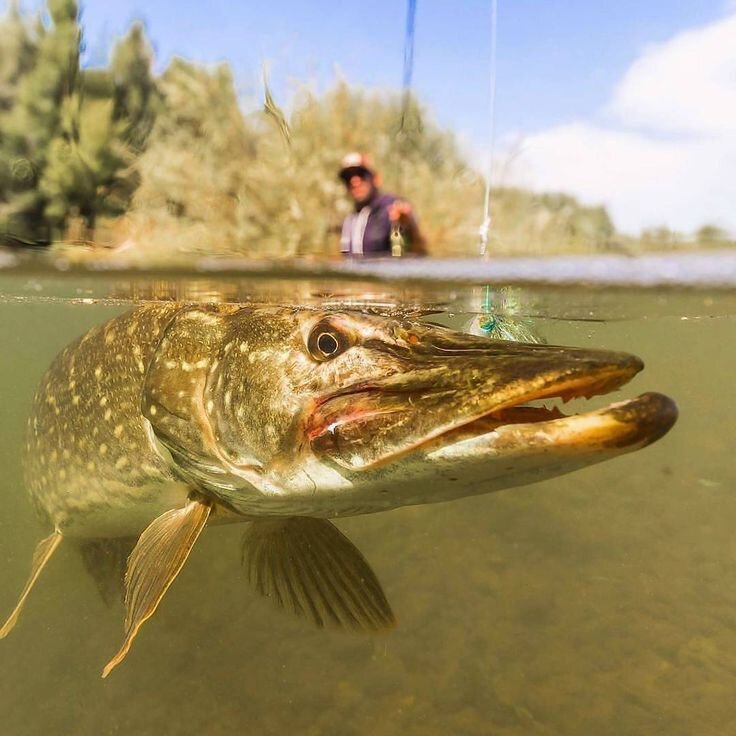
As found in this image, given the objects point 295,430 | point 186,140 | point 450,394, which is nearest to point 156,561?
point 295,430

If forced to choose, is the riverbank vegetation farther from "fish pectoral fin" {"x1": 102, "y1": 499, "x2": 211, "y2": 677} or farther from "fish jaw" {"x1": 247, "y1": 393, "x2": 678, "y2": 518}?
"fish pectoral fin" {"x1": 102, "y1": 499, "x2": 211, "y2": 677}

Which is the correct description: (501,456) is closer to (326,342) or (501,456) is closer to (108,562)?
(326,342)

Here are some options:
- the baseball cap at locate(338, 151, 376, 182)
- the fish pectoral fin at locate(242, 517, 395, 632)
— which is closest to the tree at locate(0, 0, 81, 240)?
the baseball cap at locate(338, 151, 376, 182)

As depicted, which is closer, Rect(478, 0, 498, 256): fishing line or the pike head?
the pike head

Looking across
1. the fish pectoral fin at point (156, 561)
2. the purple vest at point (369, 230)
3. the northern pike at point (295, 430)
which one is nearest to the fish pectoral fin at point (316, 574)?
the northern pike at point (295, 430)

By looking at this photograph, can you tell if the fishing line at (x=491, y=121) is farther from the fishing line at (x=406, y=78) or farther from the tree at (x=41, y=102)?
the tree at (x=41, y=102)

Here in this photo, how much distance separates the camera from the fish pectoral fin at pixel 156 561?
227cm

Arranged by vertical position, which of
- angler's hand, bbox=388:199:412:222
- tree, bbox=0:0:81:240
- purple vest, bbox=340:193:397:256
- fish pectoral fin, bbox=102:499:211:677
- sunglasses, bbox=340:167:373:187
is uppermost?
tree, bbox=0:0:81:240

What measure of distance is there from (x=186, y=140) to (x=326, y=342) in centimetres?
107

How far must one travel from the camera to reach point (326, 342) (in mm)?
2266

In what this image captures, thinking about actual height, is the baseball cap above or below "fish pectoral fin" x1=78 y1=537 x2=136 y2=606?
above

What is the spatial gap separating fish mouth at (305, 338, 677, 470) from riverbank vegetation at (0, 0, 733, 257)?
859mm

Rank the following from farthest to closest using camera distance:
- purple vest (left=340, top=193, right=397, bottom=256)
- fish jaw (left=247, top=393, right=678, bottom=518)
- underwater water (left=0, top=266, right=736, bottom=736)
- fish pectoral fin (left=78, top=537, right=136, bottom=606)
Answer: fish pectoral fin (left=78, top=537, right=136, bottom=606), underwater water (left=0, top=266, right=736, bottom=736), purple vest (left=340, top=193, right=397, bottom=256), fish jaw (left=247, top=393, right=678, bottom=518)

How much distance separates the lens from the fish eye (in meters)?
2.23
